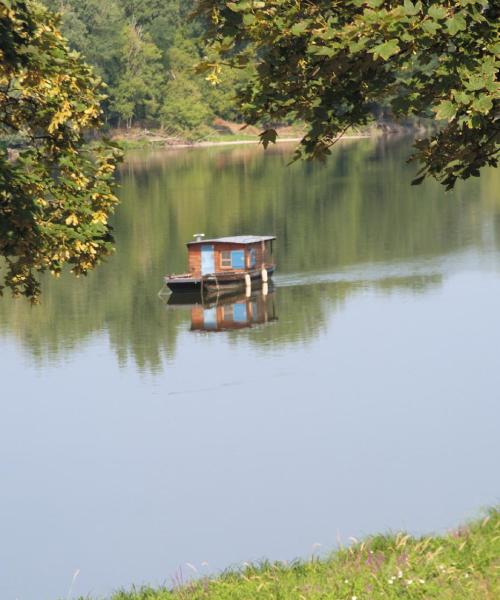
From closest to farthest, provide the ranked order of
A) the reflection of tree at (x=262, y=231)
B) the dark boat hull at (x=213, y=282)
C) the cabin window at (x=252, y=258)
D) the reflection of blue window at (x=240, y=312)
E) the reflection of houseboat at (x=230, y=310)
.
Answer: the reflection of tree at (x=262, y=231) → the reflection of houseboat at (x=230, y=310) → the reflection of blue window at (x=240, y=312) → the dark boat hull at (x=213, y=282) → the cabin window at (x=252, y=258)

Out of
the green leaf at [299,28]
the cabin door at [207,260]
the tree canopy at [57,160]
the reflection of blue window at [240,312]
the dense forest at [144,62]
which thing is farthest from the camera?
the dense forest at [144,62]

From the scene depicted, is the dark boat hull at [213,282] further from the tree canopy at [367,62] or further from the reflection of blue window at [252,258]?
the tree canopy at [367,62]

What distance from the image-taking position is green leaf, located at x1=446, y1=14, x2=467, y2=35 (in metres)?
13.0

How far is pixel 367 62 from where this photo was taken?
46.6 ft

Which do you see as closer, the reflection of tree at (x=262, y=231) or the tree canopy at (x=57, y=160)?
the tree canopy at (x=57, y=160)

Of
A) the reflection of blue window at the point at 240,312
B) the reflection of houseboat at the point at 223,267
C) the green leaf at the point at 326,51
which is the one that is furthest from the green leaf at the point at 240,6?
the reflection of houseboat at the point at 223,267

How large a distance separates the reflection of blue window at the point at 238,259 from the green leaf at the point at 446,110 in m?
47.8

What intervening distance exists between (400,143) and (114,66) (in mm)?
35006

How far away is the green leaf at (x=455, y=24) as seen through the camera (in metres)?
13.0

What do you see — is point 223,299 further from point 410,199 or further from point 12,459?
point 410,199

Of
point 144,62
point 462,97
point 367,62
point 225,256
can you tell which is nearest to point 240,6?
point 367,62

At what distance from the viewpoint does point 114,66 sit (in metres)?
164

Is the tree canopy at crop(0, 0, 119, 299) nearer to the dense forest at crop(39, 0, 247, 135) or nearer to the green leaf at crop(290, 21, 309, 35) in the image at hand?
the green leaf at crop(290, 21, 309, 35)

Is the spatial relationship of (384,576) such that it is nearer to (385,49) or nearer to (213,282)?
(385,49)
